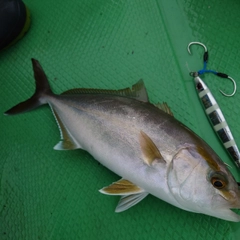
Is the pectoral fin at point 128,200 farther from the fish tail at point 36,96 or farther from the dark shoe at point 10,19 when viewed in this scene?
the dark shoe at point 10,19

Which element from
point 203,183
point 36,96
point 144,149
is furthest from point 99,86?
point 203,183

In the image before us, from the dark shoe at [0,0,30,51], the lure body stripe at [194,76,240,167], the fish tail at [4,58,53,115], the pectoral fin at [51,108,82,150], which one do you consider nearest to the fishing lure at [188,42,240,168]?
the lure body stripe at [194,76,240,167]

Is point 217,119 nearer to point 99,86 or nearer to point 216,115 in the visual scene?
point 216,115

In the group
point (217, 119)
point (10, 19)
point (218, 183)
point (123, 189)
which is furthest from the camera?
point (10, 19)

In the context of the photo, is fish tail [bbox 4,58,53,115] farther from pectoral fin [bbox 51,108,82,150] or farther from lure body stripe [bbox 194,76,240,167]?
lure body stripe [bbox 194,76,240,167]

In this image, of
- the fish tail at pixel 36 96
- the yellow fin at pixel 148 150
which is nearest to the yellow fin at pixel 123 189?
the yellow fin at pixel 148 150

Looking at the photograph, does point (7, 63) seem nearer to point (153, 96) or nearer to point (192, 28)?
point (153, 96)
